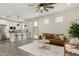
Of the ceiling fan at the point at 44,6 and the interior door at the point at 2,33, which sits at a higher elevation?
the ceiling fan at the point at 44,6

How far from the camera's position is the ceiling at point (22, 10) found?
2342mm

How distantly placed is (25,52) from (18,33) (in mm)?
524

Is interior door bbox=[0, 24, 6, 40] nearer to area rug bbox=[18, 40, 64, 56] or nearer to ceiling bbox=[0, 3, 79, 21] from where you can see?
ceiling bbox=[0, 3, 79, 21]

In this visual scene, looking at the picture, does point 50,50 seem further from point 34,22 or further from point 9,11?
point 9,11

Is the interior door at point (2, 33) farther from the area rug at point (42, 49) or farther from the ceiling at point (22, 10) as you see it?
the area rug at point (42, 49)

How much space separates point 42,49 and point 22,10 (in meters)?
Answer: 1.09

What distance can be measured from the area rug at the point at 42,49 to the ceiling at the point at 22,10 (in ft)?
2.32

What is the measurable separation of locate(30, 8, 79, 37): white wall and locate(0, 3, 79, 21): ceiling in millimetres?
105

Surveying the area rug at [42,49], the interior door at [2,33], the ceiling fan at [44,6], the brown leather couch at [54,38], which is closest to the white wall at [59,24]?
the brown leather couch at [54,38]

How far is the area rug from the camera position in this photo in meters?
2.38

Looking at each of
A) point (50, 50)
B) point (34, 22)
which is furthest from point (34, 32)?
point (50, 50)

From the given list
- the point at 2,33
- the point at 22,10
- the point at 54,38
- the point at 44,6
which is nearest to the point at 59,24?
the point at 54,38

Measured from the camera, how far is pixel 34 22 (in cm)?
253

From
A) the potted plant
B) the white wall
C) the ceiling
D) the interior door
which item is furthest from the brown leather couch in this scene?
the interior door
